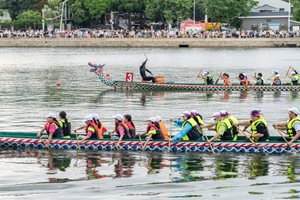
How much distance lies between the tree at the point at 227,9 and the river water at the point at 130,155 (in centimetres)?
3978

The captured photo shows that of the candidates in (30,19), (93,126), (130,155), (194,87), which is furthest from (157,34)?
(130,155)

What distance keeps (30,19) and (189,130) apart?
398 feet

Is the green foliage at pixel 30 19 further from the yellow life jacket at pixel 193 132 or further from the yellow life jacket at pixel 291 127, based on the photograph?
the yellow life jacket at pixel 291 127

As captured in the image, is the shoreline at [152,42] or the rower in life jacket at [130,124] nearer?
the rower in life jacket at [130,124]

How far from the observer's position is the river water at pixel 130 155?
2689 centimetres

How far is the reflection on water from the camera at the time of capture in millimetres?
29188

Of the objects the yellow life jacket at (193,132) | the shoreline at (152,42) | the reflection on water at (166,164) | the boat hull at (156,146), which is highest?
the shoreline at (152,42)

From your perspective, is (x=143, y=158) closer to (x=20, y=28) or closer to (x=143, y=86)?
(x=143, y=86)

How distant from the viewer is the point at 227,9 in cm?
14038

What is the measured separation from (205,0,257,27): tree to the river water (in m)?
39.8

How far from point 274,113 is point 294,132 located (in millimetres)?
16707

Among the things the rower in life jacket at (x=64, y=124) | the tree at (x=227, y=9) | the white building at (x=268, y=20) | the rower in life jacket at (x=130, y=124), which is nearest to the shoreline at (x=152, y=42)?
the tree at (x=227, y=9)

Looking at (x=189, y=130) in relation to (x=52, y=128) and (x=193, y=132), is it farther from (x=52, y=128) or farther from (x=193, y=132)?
(x=52, y=128)

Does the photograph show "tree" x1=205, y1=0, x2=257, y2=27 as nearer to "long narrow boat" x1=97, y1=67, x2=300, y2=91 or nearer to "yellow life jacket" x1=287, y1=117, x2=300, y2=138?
"long narrow boat" x1=97, y1=67, x2=300, y2=91
